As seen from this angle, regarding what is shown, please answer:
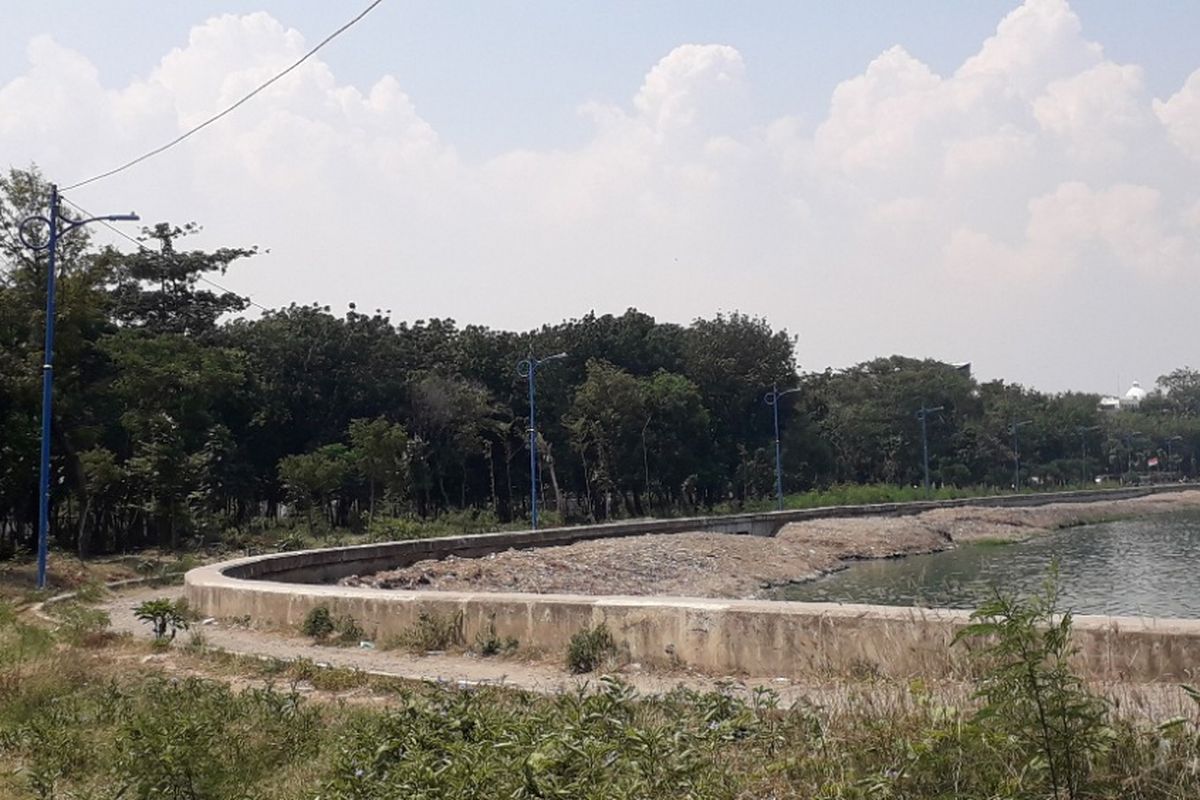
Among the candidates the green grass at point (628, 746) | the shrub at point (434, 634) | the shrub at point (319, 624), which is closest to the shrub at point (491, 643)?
the shrub at point (434, 634)

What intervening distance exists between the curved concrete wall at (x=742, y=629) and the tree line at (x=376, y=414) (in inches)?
656

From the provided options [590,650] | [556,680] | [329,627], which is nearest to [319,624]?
[329,627]

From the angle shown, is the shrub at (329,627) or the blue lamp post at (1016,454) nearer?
the shrub at (329,627)

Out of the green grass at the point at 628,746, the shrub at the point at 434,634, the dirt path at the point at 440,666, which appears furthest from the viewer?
the shrub at the point at 434,634

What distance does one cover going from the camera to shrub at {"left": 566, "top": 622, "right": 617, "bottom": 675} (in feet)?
31.0

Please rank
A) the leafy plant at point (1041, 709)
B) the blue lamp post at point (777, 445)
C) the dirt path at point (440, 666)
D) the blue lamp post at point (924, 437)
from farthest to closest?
the blue lamp post at point (924, 437)
the blue lamp post at point (777, 445)
the dirt path at point (440, 666)
the leafy plant at point (1041, 709)

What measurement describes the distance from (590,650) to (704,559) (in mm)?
24894

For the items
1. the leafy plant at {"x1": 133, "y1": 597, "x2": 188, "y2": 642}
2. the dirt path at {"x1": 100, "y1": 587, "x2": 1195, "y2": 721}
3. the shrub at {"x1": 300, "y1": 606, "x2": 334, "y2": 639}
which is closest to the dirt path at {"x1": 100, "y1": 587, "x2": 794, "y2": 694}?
the dirt path at {"x1": 100, "y1": 587, "x2": 1195, "y2": 721}

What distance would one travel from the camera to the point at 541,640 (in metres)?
10.3

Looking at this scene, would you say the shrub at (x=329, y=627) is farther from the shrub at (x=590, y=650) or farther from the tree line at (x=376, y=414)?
the tree line at (x=376, y=414)

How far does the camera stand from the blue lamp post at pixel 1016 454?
78.6 meters

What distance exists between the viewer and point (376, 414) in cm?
4738

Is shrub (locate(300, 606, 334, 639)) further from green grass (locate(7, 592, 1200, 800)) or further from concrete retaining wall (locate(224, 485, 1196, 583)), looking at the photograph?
concrete retaining wall (locate(224, 485, 1196, 583))

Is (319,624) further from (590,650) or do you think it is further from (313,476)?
(313,476)
